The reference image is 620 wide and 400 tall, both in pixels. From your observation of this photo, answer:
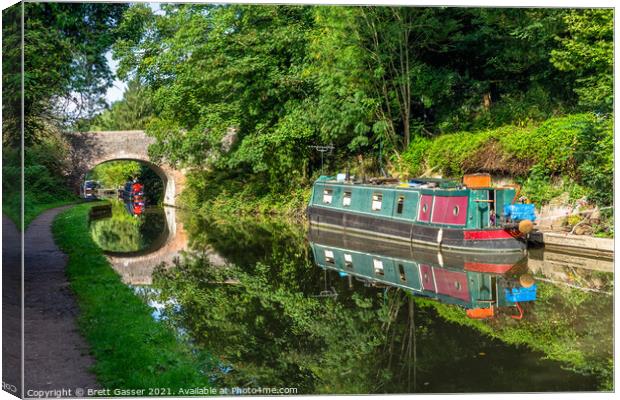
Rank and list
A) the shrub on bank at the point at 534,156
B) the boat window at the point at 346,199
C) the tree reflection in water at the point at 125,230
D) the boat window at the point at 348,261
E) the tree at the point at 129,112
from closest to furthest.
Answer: the tree at the point at 129,112
the shrub on bank at the point at 534,156
the boat window at the point at 348,261
the tree reflection in water at the point at 125,230
the boat window at the point at 346,199

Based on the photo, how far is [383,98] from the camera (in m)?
12.7

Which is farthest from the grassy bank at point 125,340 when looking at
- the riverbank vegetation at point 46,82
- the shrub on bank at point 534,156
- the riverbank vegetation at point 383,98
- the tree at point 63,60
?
the shrub on bank at point 534,156

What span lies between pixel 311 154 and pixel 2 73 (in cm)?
889

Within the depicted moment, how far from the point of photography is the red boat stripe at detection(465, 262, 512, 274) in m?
10.2

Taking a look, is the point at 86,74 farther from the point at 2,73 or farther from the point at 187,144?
the point at 187,144

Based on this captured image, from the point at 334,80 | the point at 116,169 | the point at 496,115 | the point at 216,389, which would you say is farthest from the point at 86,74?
the point at 116,169

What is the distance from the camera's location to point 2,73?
16.8 feet

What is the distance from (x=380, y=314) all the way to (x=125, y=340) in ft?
8.22

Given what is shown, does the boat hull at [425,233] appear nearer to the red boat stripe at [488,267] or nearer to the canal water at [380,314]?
the canal water at [380,314]

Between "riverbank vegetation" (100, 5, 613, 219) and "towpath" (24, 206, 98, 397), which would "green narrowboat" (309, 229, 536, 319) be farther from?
"towpath" (24, 206, 98, 397)

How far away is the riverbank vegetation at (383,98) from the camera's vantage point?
11.3 metres

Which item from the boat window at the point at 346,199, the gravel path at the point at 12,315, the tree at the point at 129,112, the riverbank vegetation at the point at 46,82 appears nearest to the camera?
the gravel path at the point at 12,315

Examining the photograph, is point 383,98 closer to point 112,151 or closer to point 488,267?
point 488,267

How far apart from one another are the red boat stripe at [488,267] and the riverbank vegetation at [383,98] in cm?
147
